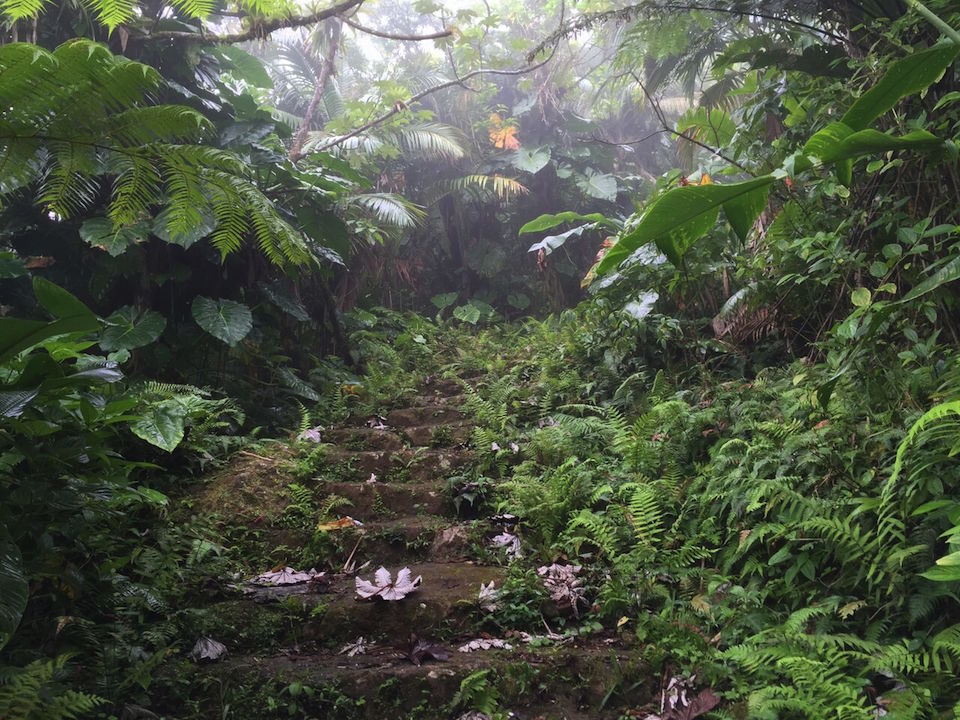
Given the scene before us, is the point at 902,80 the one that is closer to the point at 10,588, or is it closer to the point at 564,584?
the point at 564,584

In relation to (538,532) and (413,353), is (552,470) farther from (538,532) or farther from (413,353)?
(413,353)

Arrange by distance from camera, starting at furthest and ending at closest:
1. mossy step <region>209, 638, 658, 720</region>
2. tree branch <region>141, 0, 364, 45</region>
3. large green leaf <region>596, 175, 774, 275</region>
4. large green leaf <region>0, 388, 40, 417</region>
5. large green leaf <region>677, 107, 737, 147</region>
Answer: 1. tree branch <region>141, 0, 364, 45</region>
2. large green leaf <region>677, 107, 737, 147</region>
3. mossy step <region>209, 638, 658, 720</region>
4. large green leaf <region>0, 388, 40, 417</region>
5. large green leaf <region>596, 175, 774, 275</region>

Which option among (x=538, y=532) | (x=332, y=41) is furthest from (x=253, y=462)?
(x=332, y=41)

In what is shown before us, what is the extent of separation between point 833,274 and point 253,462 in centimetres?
293

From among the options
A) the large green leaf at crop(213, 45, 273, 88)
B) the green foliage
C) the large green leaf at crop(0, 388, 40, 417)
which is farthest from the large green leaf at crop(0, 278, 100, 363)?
the large green leaf at crop(213, 45, 273, 88)

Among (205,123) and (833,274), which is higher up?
(205,123)

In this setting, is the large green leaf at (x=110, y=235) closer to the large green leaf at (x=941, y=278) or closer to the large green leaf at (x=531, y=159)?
the large green leaf at (x=941, y=278)

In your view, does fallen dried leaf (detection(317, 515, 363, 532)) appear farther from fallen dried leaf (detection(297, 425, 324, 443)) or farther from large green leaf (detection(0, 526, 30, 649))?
large green leaf (detection(0, 526, 30, 649))

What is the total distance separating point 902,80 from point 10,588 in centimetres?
247

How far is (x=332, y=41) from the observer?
772 cm

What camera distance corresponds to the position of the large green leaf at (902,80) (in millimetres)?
1378

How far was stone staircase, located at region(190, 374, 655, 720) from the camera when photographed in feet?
6.07

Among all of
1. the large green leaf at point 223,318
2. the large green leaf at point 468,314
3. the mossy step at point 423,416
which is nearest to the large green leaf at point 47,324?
the large green leaf at point 223,318

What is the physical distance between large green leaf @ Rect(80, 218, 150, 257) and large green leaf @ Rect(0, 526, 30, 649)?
92.8 inches
